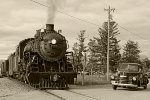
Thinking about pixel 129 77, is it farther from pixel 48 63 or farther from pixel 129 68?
pixel 48 63

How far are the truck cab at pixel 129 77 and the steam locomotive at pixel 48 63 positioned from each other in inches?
102

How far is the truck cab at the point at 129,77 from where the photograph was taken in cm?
1970

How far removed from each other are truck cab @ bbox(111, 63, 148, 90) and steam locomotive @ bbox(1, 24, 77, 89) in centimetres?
259

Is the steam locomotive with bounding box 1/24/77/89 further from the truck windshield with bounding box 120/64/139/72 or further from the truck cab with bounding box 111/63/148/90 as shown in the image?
the truck windshield with bounding box 120/64/139/72

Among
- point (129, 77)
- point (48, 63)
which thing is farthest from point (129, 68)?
point (48, 63)

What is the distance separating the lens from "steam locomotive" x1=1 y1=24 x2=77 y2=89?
1938cm

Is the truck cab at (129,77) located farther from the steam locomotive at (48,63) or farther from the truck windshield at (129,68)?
the steam locomotive at (48,63)

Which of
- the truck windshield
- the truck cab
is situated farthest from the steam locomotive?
the truck windshield

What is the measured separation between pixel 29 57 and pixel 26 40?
3.87 metres

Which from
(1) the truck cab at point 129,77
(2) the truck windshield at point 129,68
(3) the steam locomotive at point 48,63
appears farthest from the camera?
(2) the truck windshield at point 129,68

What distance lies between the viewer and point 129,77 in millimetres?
19953

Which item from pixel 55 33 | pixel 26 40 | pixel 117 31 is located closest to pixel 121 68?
pixel 55 33

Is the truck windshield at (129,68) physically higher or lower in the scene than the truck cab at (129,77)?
higher

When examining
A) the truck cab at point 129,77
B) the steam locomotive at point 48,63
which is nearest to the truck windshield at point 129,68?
the truck cab at point 129,77
